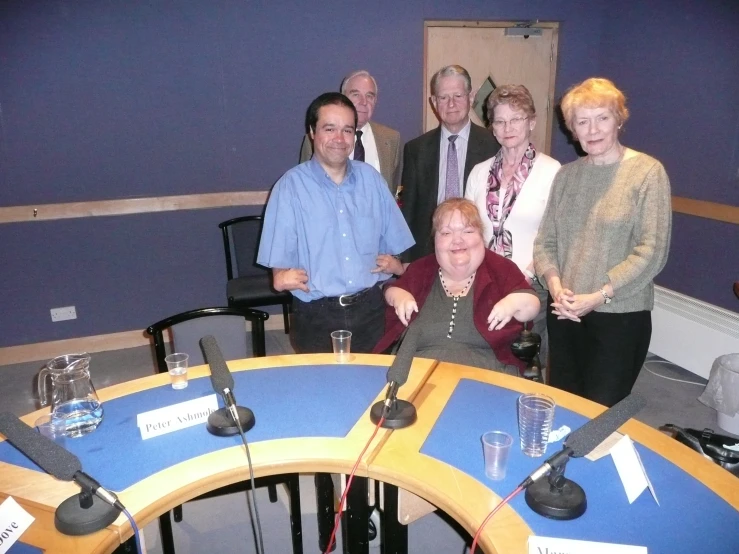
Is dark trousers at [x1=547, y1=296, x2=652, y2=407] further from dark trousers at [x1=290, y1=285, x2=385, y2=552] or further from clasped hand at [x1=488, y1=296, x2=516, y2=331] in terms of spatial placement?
dark trousers at [x1=290, y1=285, x2=385, y2=552]

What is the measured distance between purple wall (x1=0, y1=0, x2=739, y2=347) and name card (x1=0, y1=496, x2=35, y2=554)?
10.5 ft

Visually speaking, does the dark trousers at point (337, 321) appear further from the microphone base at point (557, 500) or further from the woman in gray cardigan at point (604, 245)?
the microphone base at point (557, 500)

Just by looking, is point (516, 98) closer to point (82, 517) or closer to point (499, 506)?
point (499, 506)

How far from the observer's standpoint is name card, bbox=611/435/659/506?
3.92 ft

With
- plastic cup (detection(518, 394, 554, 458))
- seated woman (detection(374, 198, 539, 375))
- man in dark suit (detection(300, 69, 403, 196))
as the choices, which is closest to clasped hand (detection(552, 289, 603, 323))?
seated woman (detection(374, 198, 539, 375))

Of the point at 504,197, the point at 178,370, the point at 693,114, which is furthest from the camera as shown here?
the point at 693,114

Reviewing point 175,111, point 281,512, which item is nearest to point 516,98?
point 281,512

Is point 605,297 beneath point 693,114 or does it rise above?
beneath

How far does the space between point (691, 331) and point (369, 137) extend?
2505 mm

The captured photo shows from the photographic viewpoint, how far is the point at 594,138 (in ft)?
6.66

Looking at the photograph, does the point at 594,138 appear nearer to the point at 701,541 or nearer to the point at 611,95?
the point at 611,95

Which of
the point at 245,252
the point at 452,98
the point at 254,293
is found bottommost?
the point at 254,293

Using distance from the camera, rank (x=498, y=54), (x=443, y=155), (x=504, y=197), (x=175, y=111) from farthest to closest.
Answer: (x=498, y=54) < (x=175, y=111) < (x=443, y=155) < (x=504, y=197)

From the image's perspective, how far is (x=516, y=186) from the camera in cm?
241
